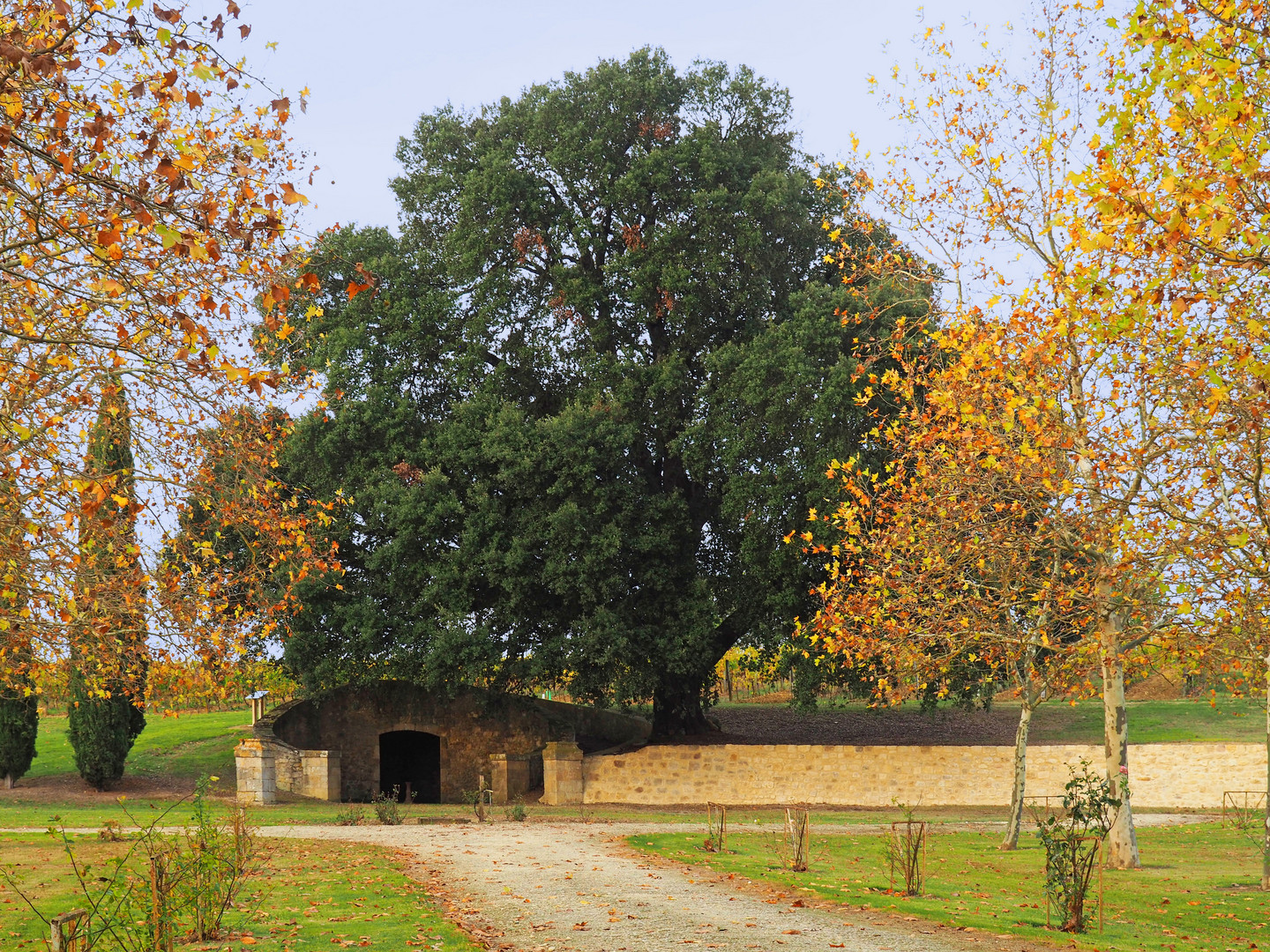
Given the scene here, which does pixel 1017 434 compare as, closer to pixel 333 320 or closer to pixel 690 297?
pixel 690 297

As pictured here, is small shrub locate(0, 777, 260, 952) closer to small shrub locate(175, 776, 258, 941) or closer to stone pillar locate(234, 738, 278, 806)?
small shrub locate(175, 776, 258, 941)

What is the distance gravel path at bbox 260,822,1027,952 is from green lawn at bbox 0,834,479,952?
40cm

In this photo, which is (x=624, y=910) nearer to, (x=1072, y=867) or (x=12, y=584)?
(x=1072, y=867)

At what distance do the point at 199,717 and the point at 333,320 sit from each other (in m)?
18.4

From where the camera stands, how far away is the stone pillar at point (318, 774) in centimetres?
2383

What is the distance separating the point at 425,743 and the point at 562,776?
6.35 metres

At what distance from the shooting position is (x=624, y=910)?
9516mm

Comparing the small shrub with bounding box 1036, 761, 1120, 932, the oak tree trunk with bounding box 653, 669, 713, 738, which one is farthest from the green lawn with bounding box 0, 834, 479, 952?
the oak tree trunk with bounding box 653, 669, 713, 738

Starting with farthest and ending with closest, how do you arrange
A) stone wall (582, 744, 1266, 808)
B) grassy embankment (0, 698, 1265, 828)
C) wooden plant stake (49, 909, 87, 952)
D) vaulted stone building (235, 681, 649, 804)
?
vaulted stone building (235, 681, 649, 804) < stone wall (582, 744, 1266, 808) < grassy embankment (0, 698, 1265, 828) < wooden plant stake (49, 909, 87, 952)

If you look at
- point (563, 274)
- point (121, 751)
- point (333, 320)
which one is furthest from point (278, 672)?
point (563, 274)

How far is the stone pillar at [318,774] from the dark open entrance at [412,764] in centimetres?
374

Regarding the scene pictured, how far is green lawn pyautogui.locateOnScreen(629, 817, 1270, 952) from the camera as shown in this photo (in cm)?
945

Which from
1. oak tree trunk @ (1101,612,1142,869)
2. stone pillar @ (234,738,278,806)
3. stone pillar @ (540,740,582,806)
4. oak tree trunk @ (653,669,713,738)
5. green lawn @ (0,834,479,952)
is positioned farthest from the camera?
oak tree trunk @ (653,669,713,738)

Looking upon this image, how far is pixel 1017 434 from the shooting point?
1170cm
